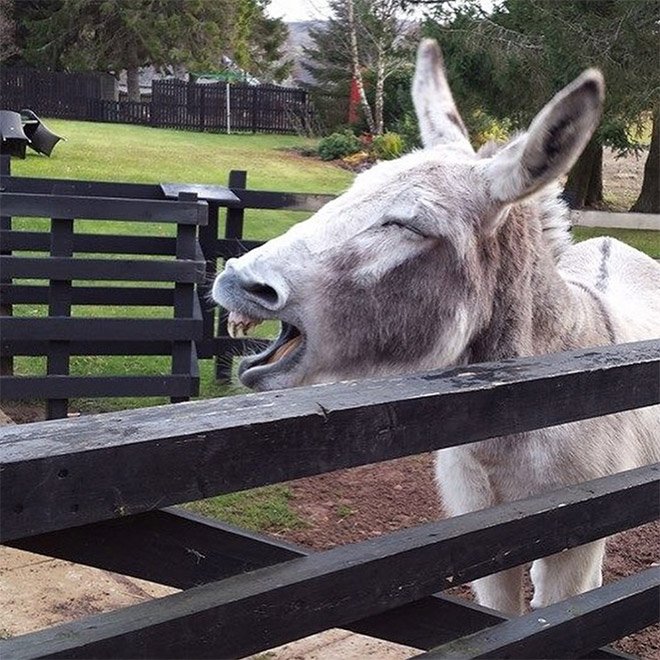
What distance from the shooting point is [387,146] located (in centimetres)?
2423

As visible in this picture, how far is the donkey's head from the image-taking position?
2.31 metres

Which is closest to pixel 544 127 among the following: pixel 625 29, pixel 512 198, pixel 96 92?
pixel 512 198

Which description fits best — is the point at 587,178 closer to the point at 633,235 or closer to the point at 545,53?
the point at 633,235

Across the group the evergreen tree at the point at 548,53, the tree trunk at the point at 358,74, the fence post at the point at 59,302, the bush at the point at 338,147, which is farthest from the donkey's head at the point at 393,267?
the tree trunk at the point at 358,74

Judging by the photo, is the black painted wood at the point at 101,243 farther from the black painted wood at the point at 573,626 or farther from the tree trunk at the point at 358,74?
the tree trunk at the point at 358,74

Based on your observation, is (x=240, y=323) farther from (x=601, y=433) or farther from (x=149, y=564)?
(x=601, y=433)

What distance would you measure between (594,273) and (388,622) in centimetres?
248

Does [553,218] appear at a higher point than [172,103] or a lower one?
lower

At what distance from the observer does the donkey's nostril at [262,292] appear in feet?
7.48

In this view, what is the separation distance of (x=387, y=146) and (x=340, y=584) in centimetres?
2304

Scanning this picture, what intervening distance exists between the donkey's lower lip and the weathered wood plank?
60cm

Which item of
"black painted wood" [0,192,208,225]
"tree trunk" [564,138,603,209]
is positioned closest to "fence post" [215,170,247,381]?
"black painted wood" [0,192,208,225]

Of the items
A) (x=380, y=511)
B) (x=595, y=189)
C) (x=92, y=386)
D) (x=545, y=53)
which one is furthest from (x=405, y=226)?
(x=595, y=189)

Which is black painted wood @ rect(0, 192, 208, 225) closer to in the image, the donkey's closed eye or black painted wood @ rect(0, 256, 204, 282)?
black painted wood @ rect(0, 256, 204, 282)
